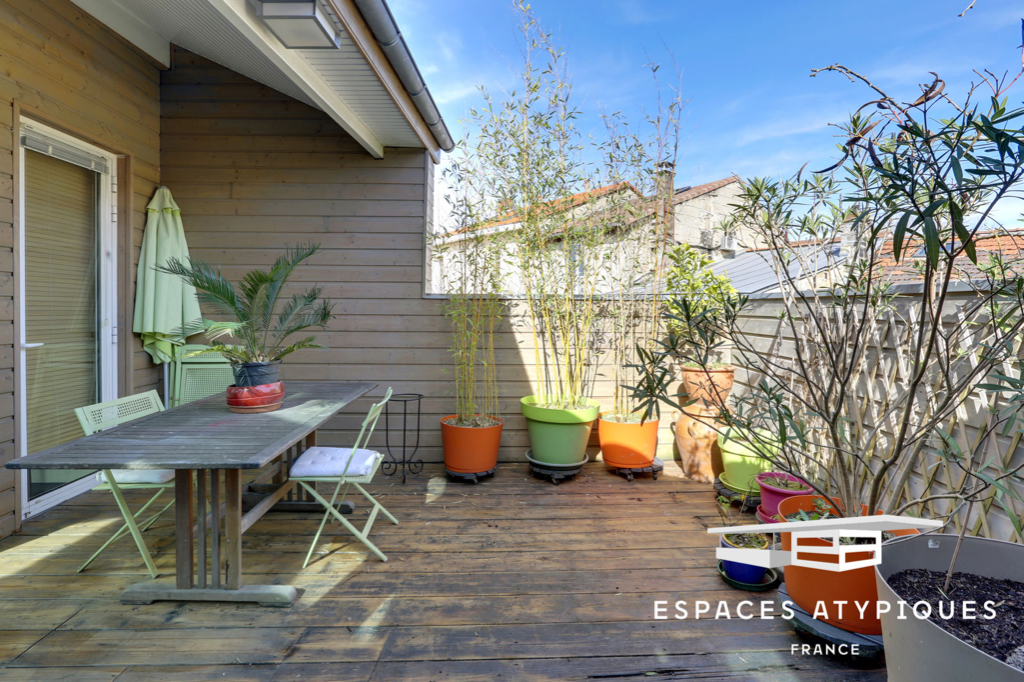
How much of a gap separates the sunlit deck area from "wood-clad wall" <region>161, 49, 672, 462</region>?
1.35 m

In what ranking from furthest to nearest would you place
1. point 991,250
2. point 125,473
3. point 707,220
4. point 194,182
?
1. point 707,220
2. point 194,182
3. point 125,473
4. point 991,250

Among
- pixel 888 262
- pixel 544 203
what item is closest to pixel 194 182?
pixel 544 203

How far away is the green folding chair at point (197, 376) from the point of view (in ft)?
12.6

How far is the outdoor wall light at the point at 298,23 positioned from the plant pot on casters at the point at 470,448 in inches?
97.7

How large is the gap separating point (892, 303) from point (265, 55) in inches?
126

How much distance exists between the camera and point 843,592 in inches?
74.6

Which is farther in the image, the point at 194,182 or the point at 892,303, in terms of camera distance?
the point at 194,182

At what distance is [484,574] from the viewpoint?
8.32ft

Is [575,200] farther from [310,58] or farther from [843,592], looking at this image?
[843,592]

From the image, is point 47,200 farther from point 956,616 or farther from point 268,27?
point 956,616

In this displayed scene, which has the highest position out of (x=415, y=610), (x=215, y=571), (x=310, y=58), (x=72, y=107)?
(x=310, y=58)

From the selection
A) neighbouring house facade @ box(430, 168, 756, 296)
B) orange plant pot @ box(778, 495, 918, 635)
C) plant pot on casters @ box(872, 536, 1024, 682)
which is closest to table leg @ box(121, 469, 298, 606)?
orange plant pot @ box(778, 495, 918, 635)

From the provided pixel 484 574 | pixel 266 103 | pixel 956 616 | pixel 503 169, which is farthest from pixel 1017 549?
pixel 266 103

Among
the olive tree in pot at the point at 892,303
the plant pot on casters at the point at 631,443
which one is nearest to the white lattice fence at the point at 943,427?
the olive tree in pot at the point at 892,303
